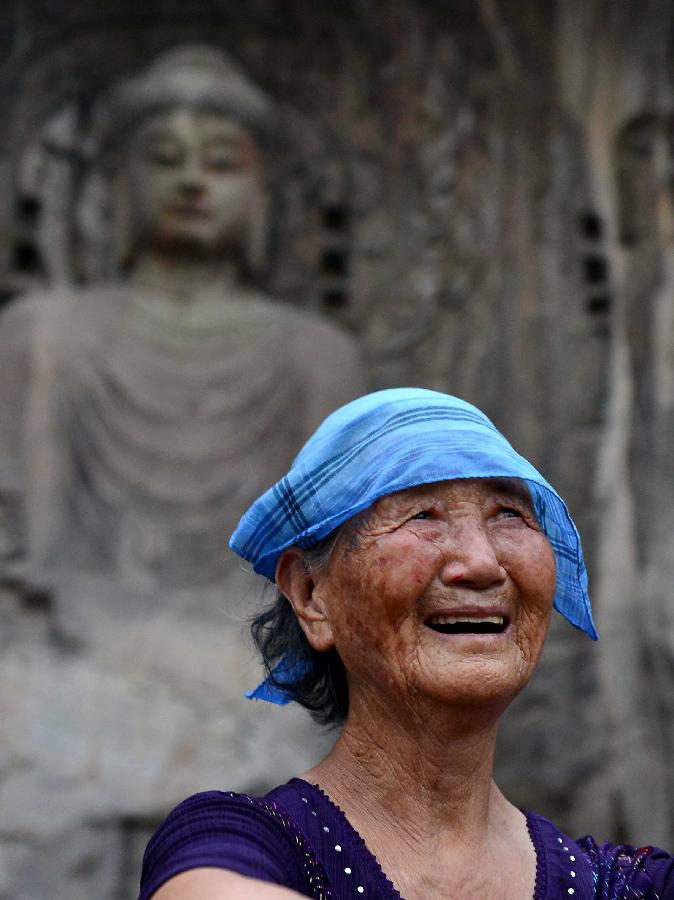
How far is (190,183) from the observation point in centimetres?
406

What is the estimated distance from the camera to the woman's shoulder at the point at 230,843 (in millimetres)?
1058

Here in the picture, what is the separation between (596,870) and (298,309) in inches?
121

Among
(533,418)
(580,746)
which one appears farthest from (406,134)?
(580,746)

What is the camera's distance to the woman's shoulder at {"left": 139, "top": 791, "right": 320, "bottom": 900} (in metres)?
1.06

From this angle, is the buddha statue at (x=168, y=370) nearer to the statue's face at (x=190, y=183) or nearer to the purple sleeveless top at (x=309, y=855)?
the statue's face at (x=190, y=183)

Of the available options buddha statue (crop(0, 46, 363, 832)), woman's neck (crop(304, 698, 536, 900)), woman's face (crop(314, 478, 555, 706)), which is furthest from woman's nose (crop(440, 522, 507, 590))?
buddha statue (crop(0, 46, 363, 832))

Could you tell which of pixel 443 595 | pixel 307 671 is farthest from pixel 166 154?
pixel 443 595

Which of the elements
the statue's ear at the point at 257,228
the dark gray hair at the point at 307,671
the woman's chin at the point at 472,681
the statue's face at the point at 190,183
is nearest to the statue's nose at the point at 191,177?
the statue's face at the point at 190,183

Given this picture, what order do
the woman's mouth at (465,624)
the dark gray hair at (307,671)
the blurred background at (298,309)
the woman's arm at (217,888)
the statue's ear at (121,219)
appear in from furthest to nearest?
the statue's ear at (121,219) < the blurred background at (298,309) < the dark gray hair at (307,671) < the woman's mouth at (465,624) < the woman's arm at (217,888)

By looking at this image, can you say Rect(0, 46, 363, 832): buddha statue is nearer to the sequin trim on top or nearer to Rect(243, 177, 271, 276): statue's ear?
Rect(243, 177, 271, 276): statue's ear

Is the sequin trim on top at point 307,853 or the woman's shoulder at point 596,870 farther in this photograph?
the woman's shoulder at point 596,870

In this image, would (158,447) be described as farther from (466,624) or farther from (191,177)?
(466,624)

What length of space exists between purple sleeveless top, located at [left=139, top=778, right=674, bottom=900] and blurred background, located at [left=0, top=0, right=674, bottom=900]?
202cm

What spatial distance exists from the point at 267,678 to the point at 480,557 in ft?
0.95
